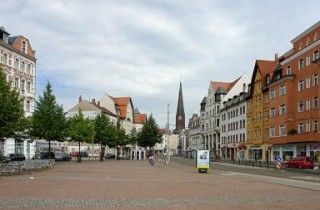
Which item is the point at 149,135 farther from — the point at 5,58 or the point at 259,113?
the point at 5,58

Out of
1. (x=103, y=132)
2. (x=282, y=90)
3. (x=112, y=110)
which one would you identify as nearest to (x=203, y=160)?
(x=282, y=90)

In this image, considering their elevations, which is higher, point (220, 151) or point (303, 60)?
point (303, 60)

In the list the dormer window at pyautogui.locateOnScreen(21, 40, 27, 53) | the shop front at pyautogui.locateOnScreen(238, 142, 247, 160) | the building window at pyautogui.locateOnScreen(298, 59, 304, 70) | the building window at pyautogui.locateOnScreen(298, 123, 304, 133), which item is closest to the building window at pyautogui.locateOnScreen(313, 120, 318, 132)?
the building window at pyautogui.locateOnScreen(298, 123, 304, 133)

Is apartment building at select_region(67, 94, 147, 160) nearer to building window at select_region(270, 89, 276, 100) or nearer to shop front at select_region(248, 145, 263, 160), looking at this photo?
shop front at select_region(248, 145, 263, 160)

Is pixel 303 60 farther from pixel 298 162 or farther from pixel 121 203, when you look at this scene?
pixel 121 203

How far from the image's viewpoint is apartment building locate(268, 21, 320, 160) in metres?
56.3

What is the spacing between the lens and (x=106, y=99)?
131m

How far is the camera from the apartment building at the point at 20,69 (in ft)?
198

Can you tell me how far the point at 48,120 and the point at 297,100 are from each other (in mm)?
34244

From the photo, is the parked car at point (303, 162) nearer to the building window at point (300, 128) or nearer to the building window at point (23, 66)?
the building window at point (300, 128)

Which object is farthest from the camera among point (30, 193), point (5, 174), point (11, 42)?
point (11, 42)

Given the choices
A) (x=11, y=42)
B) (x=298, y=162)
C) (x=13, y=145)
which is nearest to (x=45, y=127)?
(x=13, y=145)

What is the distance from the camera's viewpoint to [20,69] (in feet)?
214

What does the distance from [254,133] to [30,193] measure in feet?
224
